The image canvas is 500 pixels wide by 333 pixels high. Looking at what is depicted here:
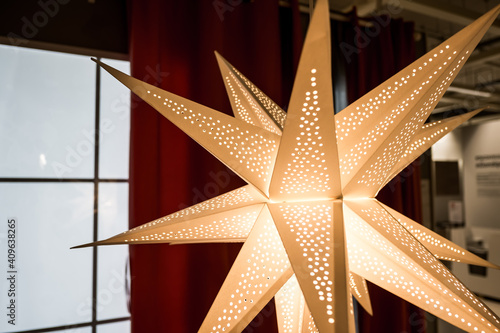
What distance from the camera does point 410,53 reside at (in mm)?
2865

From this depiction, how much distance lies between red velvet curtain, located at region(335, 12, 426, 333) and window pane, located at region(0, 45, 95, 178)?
1.74 meters

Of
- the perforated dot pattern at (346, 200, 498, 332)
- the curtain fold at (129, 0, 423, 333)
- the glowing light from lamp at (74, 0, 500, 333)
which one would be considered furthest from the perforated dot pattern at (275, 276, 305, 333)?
the curtain fold at (129, 0, 423, 333)

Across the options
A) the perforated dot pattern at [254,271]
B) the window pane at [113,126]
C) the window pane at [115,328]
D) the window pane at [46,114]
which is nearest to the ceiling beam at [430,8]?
the window pane at [113,126]

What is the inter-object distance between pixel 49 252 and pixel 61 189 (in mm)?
353

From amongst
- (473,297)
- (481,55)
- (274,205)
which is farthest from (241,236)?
(481,55)

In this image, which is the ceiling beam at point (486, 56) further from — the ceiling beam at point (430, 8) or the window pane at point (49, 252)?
the window pane at point (49, 252)

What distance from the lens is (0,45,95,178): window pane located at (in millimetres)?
2035

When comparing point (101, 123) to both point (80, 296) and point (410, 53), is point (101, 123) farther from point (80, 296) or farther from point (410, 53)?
point (410, 53)

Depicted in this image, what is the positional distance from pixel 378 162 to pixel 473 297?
312mm

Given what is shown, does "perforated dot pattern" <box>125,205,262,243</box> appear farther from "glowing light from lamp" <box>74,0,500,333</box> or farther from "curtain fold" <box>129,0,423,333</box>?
"curtain fold" <box>129,0,423,333</box>

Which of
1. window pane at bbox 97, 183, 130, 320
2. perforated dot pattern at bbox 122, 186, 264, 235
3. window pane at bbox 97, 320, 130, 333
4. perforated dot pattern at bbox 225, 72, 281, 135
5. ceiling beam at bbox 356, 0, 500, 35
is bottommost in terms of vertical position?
window pane at bbox 97, 320, 130, 333

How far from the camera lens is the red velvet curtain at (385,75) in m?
2.63

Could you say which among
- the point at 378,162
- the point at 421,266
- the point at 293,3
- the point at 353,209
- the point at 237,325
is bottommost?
the point at 237,325

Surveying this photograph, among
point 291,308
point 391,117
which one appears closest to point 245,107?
point 391,117
